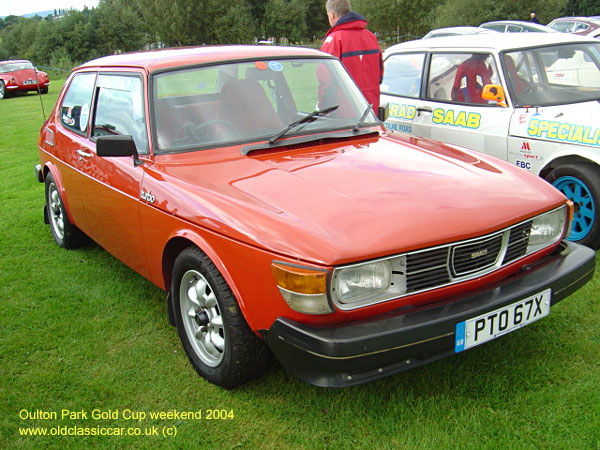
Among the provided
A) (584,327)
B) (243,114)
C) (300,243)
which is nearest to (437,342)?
(300,243)

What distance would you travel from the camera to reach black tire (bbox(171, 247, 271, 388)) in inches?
107

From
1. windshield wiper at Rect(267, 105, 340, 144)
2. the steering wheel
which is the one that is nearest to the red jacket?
the steering wheel

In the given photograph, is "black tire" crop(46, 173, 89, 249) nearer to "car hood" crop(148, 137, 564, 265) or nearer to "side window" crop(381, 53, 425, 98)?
"car hood" crop(148, 137, 564, 265)

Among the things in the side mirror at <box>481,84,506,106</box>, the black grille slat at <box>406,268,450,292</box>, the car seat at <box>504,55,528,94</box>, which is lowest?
the black grille slat at <box>406,268,450,292</box>

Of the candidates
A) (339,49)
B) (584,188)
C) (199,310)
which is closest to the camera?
(199,310)

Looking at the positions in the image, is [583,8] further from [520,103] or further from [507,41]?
[520,103]

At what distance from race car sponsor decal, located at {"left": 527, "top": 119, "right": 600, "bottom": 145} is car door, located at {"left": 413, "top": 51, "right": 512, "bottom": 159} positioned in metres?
0.27

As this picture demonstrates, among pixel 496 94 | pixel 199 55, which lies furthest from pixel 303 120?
pixel 496 94

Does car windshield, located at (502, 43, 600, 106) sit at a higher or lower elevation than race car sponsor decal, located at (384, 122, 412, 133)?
higher

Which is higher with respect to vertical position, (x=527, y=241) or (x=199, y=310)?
(x=527, y=241)

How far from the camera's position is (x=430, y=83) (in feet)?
19.3

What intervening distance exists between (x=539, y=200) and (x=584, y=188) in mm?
1916

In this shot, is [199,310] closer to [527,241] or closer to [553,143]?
[527,241]

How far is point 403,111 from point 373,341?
423cm
